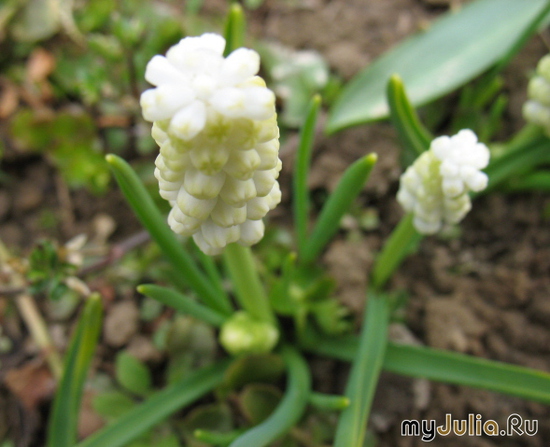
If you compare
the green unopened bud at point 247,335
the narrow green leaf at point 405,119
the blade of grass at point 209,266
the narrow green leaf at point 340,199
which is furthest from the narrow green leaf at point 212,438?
the narrow green leaf at point 405,119

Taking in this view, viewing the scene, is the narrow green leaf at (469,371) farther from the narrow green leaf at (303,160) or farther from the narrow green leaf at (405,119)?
the narrow green leaf at (405,119)

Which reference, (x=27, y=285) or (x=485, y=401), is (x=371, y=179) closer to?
(x=485, y=401)

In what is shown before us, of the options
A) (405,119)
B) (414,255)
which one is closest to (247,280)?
(405,119)

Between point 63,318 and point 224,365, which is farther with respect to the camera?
point 63,318

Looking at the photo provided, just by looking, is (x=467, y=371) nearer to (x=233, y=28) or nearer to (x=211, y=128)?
(x=211, y=128)

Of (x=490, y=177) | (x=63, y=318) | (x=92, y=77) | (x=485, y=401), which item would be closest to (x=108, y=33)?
A: (x=92, y=77)

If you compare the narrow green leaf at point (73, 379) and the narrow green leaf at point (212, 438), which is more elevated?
the narrow green leaf at point (73, 379)

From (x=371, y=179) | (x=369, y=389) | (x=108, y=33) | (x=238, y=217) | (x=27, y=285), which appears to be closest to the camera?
(x=238, y=217)
